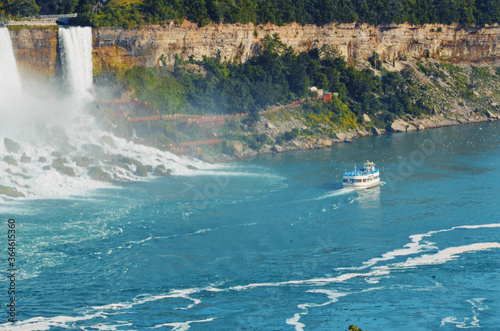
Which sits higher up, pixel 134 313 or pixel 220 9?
pixel 220 9

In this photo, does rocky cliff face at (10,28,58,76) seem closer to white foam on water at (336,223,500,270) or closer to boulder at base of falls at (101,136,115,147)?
boulder at base of falls at (101,136,115,147)

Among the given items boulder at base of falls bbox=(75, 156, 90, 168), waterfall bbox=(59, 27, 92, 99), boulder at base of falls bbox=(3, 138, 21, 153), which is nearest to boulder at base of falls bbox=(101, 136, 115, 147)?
boulder at base of falls bbox=(75, 156, 90, 168)

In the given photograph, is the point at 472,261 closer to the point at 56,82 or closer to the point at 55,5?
the point at 56,82

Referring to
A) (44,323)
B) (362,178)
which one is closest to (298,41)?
(362,178)

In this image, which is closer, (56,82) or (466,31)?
(56,82)

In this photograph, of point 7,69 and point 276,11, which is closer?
point 7,69

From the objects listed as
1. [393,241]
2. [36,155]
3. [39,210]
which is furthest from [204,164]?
[393,241]

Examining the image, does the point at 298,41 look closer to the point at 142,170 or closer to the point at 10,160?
the point at 142,170
